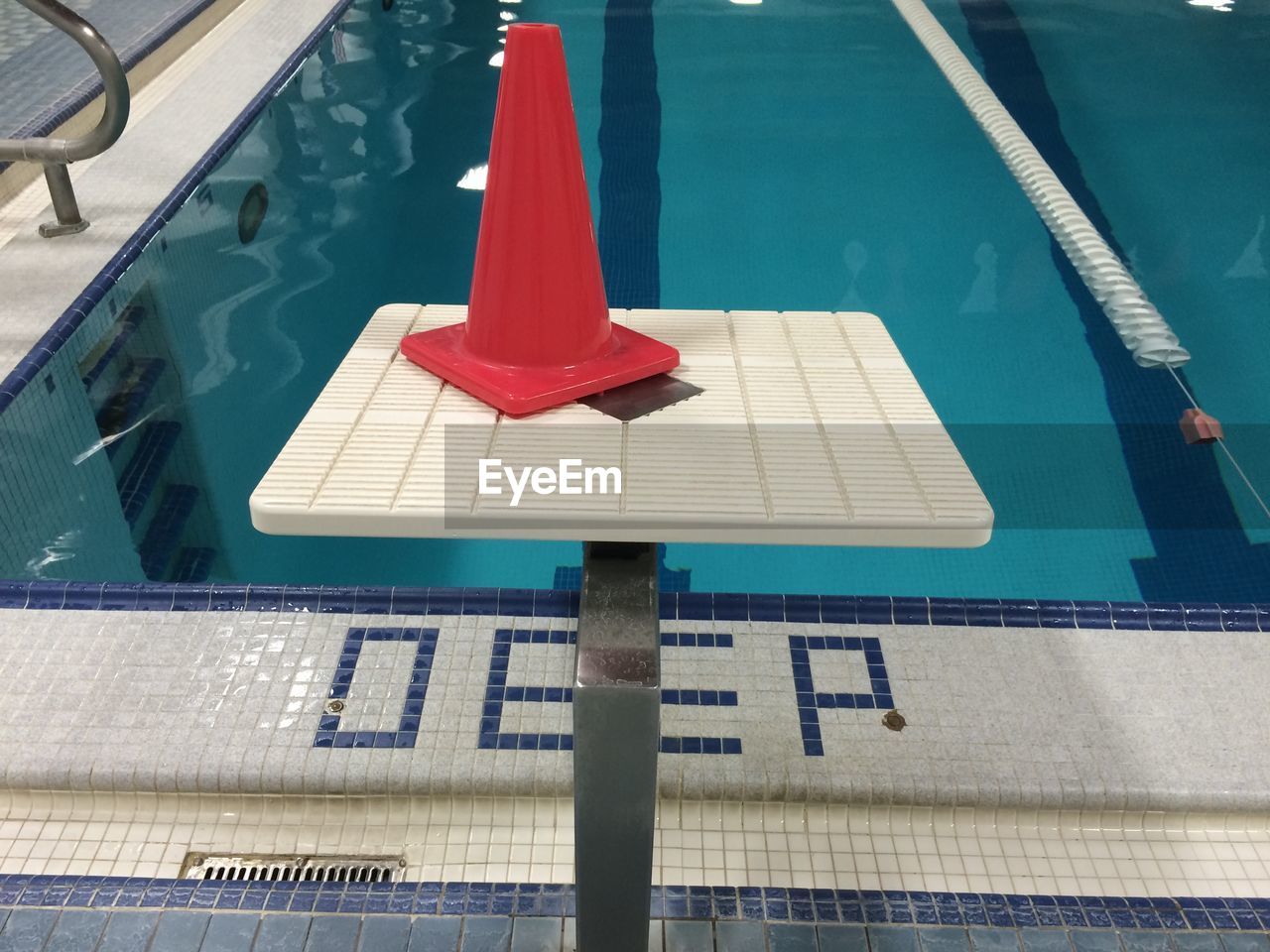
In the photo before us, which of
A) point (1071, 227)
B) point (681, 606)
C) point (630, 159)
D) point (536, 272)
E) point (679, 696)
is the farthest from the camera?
point (630, 159)

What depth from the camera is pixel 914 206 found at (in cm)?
418

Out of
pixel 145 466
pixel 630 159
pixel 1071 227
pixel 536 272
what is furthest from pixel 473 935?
pixel 630 159

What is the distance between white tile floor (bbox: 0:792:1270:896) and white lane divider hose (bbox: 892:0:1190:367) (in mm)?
2190

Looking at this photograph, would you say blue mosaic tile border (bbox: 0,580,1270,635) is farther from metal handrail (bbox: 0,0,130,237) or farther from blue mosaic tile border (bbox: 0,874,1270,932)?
metal handrail (bbox: 0,0,130,237)

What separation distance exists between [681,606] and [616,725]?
90 centimetres

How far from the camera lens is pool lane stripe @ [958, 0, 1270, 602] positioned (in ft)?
8.65

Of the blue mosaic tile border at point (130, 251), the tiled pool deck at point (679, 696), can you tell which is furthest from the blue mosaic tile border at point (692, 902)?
the blue mosaic tile border at point (130, 251)

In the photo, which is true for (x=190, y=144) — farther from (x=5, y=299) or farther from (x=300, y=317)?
(x=5, y=299)

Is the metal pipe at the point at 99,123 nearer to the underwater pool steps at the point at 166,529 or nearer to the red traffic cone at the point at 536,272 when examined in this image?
the underwater pool steps at the point at 166,529

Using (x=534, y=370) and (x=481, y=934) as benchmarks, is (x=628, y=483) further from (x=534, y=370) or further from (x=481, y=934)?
(x=481, y=934)

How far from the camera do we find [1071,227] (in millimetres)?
3889

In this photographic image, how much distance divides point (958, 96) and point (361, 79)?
2.93 m

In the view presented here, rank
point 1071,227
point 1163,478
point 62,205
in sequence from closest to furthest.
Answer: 1. point 1163,478
2. point 62,205
3. point 1071,227

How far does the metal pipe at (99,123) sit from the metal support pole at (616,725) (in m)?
2.23
